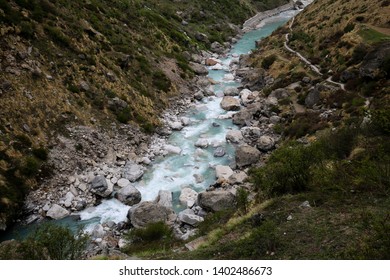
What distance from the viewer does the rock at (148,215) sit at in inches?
1027

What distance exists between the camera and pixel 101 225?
26266 millimetres

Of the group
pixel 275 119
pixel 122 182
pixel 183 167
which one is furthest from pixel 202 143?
pixel 122 182

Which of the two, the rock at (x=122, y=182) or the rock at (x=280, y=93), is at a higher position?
the rock at (x=280, y=93)

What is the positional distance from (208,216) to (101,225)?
27.7ft

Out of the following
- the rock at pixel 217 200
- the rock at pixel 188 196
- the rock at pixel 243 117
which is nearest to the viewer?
the rock at pixel 217 200

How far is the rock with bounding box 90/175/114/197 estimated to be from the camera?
2962 centimetres

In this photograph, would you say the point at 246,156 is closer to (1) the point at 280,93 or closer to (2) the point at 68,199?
(1) the point at 280,93

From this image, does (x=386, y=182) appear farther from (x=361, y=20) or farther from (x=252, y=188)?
(x=361, y=20)

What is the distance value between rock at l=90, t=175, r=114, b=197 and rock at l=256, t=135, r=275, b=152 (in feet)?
55.5

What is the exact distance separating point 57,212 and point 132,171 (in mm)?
8232

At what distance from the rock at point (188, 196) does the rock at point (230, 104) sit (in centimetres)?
2020

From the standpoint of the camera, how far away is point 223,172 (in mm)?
33531

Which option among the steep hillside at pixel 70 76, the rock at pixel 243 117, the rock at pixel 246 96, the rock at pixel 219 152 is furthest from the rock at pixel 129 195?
the rock at pixel 246 96

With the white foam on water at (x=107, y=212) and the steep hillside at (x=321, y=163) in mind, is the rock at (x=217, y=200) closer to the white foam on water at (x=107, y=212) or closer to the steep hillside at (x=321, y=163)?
the steep hillside at (x=321, y=163)
